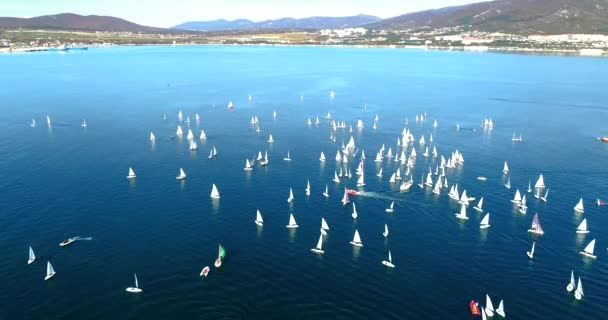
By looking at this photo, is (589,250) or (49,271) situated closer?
(49,271)

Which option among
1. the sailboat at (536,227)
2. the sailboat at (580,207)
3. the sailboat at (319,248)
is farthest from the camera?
the sailboat at (580,207)

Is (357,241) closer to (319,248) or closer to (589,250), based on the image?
(319,248)

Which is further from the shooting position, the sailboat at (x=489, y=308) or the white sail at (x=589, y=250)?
the white sail at (x=589, y=250)

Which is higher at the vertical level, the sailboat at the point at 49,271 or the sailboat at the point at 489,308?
the sailboat at the point at 49,271

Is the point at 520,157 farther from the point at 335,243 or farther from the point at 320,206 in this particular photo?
the point at 335,243

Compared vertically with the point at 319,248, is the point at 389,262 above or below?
Result: below

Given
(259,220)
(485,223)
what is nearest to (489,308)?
(485,223)

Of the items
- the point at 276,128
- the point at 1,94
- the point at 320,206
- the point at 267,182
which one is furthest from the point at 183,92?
the point at 320,206

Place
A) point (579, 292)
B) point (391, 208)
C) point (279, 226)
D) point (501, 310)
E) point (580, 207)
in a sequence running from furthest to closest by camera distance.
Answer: point (580, 207) → point (391, 208) → point (279, 226) → point (579, 292) → point (501, 310)

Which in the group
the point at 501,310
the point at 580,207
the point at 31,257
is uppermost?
the point at 31,257

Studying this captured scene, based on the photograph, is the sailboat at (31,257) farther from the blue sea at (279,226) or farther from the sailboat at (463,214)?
the sailboat at (463,214)

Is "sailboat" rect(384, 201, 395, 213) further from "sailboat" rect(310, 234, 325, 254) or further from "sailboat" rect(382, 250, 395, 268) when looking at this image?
"sailboat" rect(310, 234, 325, 254)

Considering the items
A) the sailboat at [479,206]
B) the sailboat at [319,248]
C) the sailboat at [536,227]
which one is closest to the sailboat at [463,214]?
the sailboat at [479,206]
